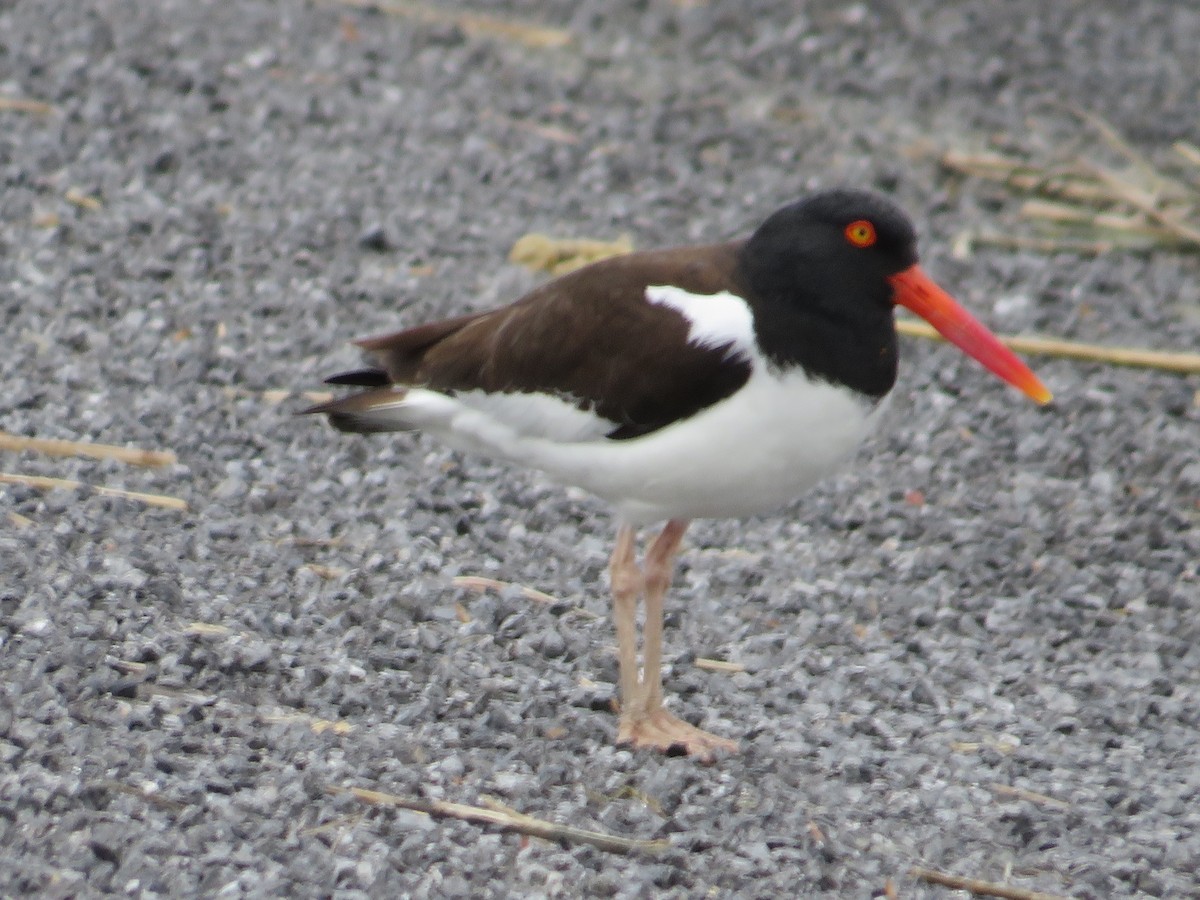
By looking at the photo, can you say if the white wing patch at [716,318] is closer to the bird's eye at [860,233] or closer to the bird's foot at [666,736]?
the bird's eye at [860,233]

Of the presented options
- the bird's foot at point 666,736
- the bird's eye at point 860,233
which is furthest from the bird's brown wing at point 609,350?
the bird's foot at point 666,736

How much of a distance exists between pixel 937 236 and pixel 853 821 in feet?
15.8

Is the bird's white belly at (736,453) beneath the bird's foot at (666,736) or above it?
above

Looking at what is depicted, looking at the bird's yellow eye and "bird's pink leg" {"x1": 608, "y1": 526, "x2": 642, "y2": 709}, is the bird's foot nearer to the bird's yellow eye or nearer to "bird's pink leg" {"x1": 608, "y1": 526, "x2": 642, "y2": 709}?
"bird's pink leg" {"x1": 608, "y1": 526, "x2": 642, "y2": 709}

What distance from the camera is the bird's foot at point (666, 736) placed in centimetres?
517

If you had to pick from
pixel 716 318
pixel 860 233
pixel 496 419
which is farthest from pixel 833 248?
pixel 496 419

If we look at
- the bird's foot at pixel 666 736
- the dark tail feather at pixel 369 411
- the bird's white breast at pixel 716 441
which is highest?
the bird's white breast at pixel 716 441

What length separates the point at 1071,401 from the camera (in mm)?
7648

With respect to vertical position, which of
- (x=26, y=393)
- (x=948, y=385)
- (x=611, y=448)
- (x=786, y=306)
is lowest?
(x=948, y=385)

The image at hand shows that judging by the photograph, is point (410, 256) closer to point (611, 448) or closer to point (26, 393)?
point (26, 393)

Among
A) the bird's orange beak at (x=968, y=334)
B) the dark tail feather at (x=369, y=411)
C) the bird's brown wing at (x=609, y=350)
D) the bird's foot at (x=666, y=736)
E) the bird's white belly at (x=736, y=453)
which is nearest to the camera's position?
the bird's white belly at (x=736, y=453)

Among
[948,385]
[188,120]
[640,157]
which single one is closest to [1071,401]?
[948,385]

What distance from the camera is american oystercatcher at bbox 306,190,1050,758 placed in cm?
468

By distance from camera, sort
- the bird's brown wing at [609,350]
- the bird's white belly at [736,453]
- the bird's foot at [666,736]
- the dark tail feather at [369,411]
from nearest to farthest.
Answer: the bird's white belly at [736,453]
the bird's brown wing at [609,350]
the bird's foot at [666,736]
the dark tail feather at [369,411]
